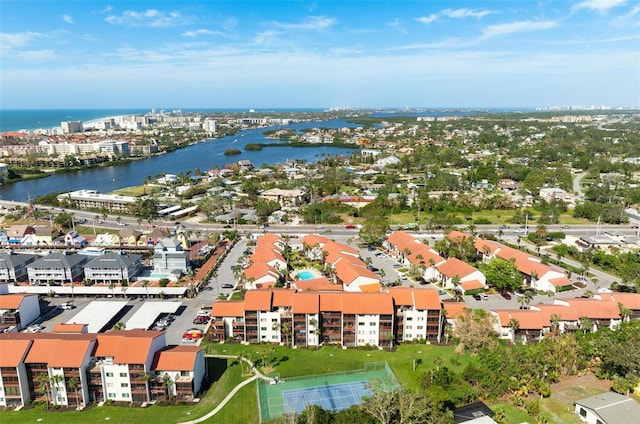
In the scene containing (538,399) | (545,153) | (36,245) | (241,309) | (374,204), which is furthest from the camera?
(545,153)

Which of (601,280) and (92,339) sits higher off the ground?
(92,339)

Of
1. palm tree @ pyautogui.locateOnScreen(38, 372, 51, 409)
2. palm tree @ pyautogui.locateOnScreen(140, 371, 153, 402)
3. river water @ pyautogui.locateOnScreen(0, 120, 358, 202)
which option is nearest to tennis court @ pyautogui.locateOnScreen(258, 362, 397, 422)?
palm tree @ pyautogui.locateOnScreen(140, 371, 153, 402)

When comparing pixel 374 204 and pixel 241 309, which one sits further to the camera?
pixel 374 204

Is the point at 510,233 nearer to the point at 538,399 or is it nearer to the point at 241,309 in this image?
the point at 538,399

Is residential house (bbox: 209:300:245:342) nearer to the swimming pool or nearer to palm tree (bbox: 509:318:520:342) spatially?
the swimming pool

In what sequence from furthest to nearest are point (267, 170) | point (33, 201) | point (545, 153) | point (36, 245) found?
point (545, 153) → point (267, 170) → point (33, 201) → point (36, 245)

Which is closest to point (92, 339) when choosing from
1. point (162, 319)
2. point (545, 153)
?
point (162, 319)
